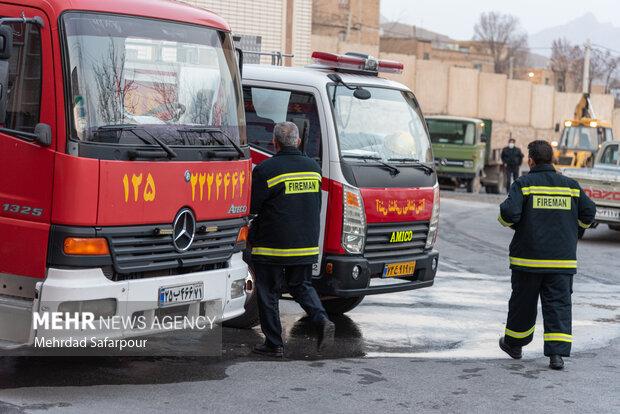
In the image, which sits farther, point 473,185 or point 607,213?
point 473,185

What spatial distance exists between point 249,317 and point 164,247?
242cm

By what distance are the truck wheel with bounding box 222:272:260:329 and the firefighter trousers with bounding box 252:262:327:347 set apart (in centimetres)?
74

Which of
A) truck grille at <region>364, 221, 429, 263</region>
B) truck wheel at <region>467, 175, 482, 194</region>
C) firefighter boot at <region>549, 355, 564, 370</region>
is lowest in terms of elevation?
firefighter boot at <region>549, 355, 564, 370</region>

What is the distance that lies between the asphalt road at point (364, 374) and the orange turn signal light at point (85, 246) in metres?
0.94

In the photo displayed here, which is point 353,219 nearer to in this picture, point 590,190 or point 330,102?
point 330,102

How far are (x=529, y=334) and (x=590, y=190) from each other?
11.9 metres

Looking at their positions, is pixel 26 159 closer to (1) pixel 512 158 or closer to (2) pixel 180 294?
(2) pixel 180 294

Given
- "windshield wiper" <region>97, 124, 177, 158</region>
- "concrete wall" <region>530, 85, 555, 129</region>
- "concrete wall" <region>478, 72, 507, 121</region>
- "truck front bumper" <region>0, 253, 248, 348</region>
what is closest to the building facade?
"windshield wiper" <region>97, 124, 177, 158</region>

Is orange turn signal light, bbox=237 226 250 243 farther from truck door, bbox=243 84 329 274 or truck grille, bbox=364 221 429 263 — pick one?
truck grille, bbox=364 221 429 263

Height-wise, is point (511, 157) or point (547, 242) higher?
point (511, 157)

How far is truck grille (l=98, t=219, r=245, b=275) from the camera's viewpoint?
7.07m

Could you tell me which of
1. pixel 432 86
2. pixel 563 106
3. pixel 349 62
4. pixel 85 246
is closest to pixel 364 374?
pixel 85 246

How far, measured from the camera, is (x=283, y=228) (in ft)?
28.0

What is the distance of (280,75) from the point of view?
10.0 meters
